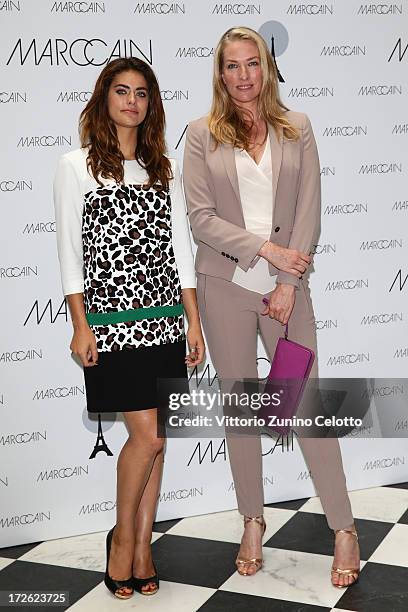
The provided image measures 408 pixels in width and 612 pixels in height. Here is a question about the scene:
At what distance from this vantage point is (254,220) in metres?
2.78

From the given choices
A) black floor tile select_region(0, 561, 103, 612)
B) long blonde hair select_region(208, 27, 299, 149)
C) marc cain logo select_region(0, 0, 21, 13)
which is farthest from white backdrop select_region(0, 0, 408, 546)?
long blonde hair select_region(208, 27, 299, 149)

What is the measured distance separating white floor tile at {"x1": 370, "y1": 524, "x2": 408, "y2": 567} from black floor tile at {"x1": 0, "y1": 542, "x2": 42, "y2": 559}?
1234 millimetres

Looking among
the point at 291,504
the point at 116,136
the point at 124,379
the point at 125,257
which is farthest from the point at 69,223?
the point at 291,504

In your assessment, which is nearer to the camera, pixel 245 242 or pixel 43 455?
pixel 245 242

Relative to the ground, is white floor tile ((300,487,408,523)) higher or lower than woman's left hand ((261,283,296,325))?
lower

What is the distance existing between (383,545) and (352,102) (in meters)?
1.70

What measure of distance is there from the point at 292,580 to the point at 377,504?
2.59 feet

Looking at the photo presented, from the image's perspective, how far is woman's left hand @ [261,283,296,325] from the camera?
274 centimetres

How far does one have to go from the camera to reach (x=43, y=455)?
3271mm

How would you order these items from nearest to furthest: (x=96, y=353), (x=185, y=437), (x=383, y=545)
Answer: (x=96, y=353) < (x=383, y=545) < (x=185, y=437)

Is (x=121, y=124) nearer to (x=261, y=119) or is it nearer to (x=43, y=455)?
(x=261, y=119)

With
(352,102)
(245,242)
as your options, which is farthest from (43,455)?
(352,102)

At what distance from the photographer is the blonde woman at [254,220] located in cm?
273

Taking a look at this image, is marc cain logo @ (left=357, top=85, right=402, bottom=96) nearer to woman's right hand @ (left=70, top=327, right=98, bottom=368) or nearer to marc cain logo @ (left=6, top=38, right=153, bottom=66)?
marc cain logo @ (left=6, top=38, right=153, bottom=66)
